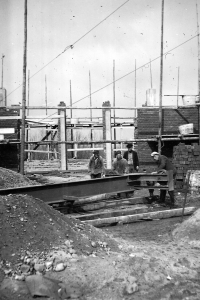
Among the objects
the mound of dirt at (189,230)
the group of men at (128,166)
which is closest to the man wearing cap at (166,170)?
the group of men at (128,166)

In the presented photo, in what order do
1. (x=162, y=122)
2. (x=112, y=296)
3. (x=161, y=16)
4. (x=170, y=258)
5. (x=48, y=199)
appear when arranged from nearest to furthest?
1. (x=112, y=296)
2. (x=170, y=258)
3. (x=48, y=199)
4. (x=161, y=16)
5. (x=162, y=122)

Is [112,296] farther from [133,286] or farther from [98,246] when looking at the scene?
[98,246]

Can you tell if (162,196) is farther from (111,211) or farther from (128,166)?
(128,166)

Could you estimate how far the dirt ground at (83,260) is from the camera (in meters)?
4.31

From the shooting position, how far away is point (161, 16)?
14977mm

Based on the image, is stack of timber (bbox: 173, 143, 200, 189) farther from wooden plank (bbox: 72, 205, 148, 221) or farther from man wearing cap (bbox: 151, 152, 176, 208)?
wooden plank (bbox: 72, 205, 148, 221)

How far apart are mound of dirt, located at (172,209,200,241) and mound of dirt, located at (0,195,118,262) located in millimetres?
1522

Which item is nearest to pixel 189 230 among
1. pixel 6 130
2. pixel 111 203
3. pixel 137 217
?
pixel 137 217

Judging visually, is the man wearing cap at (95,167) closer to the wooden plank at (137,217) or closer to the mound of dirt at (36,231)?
the wooden plank at (137,217)

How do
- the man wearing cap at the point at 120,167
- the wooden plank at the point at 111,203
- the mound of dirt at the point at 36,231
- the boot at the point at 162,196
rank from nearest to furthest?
the mound of dirt at the point at 36,231, the wooden plank at the point at 111,203, the boot at the point at 162,196, the man wearing cap at the point at 120,167

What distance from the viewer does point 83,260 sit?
492 centimetres

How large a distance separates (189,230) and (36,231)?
9.59ft

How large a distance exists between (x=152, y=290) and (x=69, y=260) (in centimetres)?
117

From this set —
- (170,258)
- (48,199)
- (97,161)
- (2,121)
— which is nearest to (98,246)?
(170,258)
